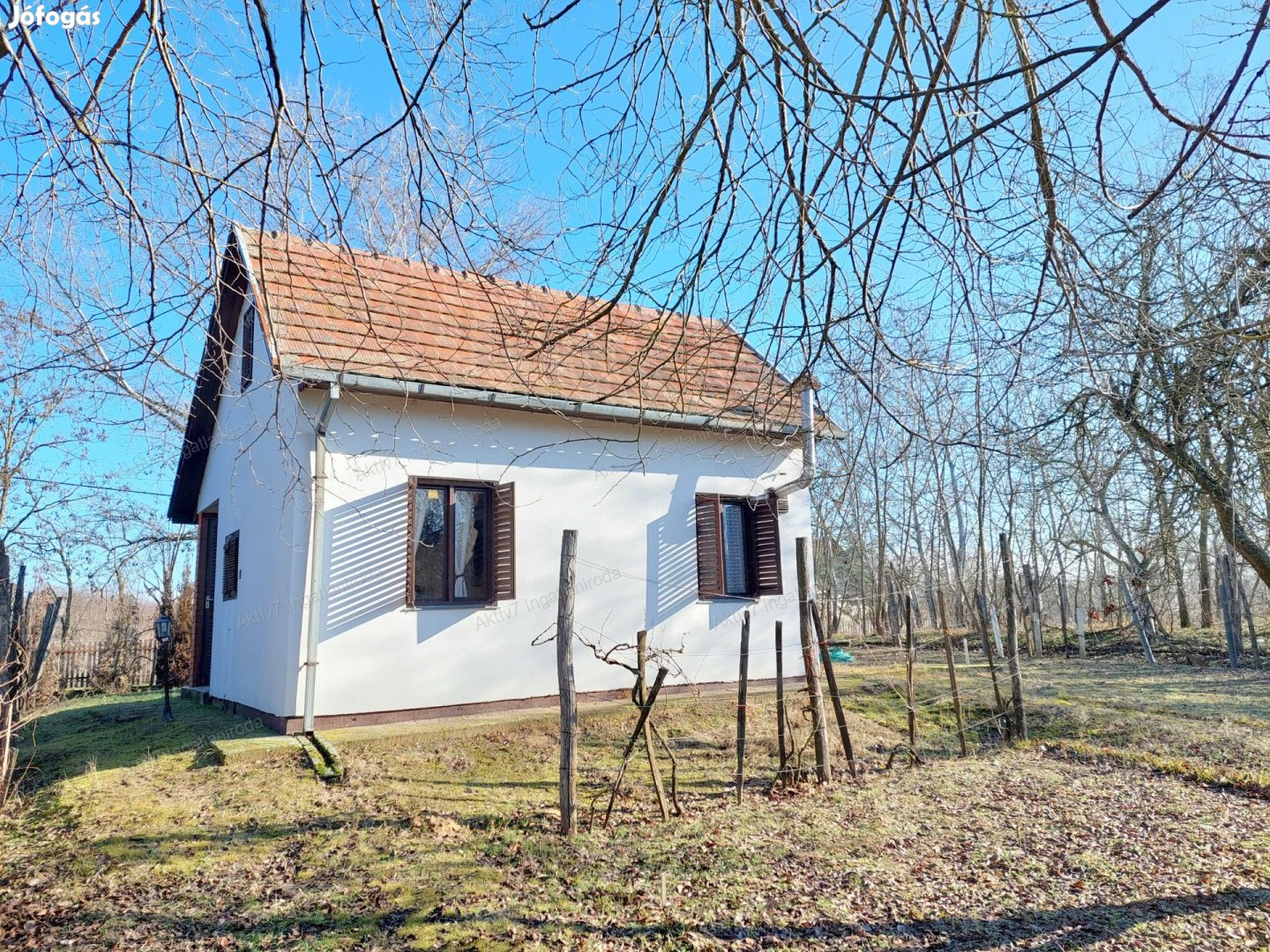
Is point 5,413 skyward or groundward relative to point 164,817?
skyward

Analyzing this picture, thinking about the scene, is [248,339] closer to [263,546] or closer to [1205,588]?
[263,546]

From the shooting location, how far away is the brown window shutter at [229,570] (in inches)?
384

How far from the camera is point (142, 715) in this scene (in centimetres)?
1015

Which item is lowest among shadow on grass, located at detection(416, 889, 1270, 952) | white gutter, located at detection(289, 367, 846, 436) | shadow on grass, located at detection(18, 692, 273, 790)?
shadow on grass, located at detection(416, 889, 1270, 952)

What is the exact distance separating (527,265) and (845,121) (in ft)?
4.60

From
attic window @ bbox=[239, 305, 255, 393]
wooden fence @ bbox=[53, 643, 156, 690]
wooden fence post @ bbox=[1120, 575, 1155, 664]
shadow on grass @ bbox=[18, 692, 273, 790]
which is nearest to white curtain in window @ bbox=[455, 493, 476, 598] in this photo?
shadow on grass @ bbox=[18, 692, 273, 790]

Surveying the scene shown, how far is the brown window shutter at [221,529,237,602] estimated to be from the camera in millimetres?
9758

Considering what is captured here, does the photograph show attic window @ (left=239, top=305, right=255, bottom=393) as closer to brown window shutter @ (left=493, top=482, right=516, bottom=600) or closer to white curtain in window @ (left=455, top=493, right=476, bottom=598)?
white curtain in window @ (left=455, top=493, right=476, bottom=598)

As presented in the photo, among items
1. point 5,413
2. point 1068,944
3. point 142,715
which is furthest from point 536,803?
point 5,413

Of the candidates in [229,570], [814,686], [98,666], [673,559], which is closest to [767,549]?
[673,559]

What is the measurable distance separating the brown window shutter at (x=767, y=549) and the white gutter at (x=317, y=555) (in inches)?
201

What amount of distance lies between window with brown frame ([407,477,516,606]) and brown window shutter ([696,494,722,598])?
247 centimetres

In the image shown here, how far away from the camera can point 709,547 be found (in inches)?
385

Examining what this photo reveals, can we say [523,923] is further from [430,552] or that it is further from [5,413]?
[5,413]
